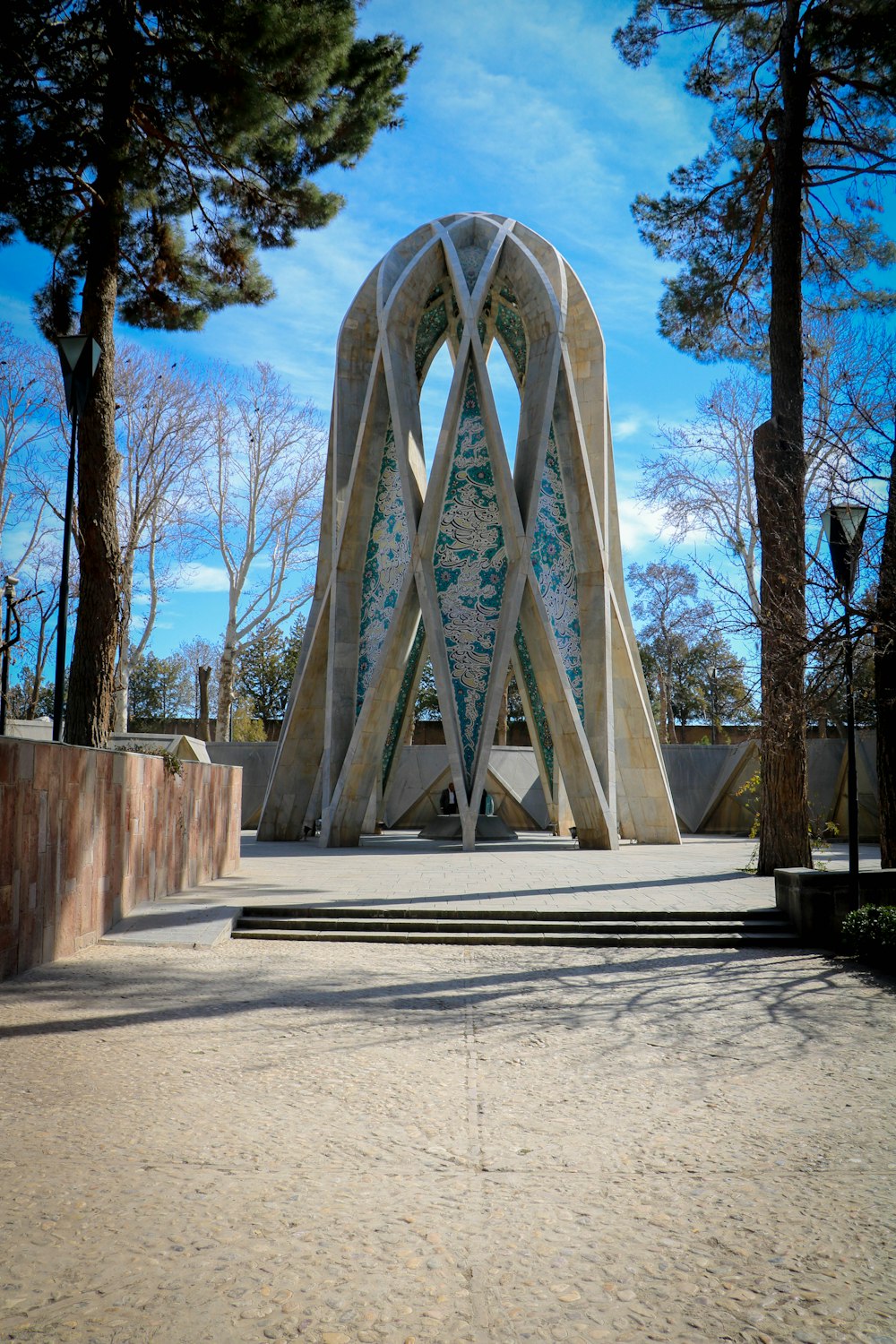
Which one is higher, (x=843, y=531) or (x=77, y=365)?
(x=77, y=365)

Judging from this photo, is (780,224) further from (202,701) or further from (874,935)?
(202,701)

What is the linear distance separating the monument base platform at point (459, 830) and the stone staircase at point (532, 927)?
985 cm

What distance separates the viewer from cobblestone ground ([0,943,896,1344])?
2.28 meters

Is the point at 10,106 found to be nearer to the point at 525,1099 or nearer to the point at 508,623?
the point at 508,623

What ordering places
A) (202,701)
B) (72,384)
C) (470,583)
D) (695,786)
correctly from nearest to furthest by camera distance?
(72,384) < (470,583) < (695,786) < (202,701)

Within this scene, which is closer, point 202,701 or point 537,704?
point 537,704

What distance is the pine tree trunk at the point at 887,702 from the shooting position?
24.7 feet

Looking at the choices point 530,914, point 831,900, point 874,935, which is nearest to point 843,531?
point 831,900

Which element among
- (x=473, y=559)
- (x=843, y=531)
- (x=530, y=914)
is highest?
(x=473, y=559)

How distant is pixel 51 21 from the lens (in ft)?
31.0

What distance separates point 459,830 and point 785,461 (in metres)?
9.38

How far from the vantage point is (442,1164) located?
318 cm

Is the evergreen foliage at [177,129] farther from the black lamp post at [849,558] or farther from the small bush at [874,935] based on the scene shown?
the small bush at [874,935]

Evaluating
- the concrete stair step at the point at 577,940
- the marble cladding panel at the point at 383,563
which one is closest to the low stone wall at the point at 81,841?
the concrete stair step at the point at 577,940
